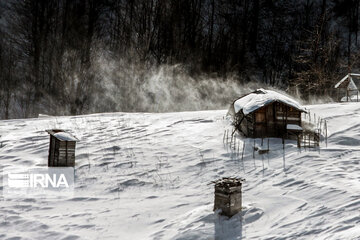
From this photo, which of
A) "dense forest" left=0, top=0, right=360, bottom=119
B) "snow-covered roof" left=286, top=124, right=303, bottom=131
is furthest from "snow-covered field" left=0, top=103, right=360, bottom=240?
"dense forest" left=0, top=0, right=360, bottom=119

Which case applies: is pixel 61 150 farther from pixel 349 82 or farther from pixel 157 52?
pixel 157 52

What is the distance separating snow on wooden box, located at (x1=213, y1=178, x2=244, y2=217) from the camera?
8.02m

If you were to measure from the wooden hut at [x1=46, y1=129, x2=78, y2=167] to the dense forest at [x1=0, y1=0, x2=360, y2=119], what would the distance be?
15487 millimetres

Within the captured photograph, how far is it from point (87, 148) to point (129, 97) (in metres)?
17.2

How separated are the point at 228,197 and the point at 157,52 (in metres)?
30.7

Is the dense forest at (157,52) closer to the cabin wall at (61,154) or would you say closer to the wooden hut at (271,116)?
the wooden hut at (271,116)

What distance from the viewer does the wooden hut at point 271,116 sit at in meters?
15.1

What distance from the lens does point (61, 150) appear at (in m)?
12.4

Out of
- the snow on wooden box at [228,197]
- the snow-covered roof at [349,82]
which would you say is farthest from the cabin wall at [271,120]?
the snow-covered roof at [349,82]

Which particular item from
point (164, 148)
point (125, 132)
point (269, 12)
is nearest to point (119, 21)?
point (269, 12)

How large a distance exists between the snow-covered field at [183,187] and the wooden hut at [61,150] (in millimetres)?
464

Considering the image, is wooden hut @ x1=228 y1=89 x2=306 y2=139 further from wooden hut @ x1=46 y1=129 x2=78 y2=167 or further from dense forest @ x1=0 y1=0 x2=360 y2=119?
dense forest @ x1=0 y1=0 x2=360 y2=119

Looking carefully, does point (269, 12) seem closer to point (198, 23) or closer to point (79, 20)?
point (198, 23)

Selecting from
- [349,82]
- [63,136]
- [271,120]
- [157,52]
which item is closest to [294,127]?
[271,120]
